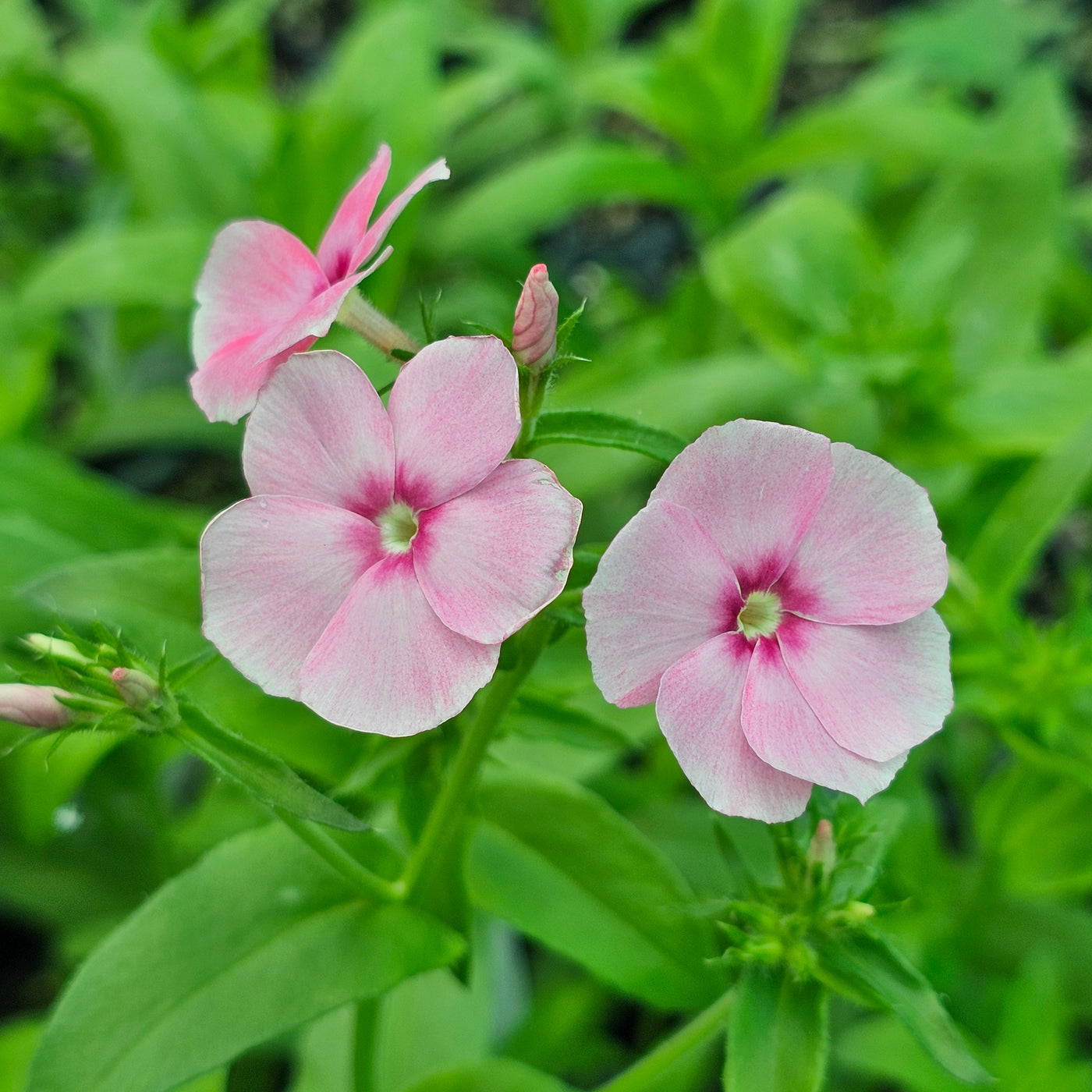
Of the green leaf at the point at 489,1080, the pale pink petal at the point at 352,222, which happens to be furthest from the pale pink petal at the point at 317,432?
the green leaf at the point at 489,1080

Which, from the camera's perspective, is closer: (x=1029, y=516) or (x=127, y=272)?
(x=1029, y=516)

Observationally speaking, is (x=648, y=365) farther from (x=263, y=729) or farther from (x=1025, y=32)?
(x=1025, y=32)

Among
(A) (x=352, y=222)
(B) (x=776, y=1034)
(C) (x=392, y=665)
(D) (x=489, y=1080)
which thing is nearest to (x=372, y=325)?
(A) (x=352, y=222)

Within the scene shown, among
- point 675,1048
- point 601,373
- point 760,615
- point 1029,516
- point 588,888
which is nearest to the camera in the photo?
point 760,615

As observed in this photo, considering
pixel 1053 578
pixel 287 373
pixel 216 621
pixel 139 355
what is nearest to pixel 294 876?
pixel 216 621

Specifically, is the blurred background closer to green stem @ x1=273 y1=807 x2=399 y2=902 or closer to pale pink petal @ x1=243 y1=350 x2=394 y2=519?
green stem @ x1=273 y1=807 x2=399 y2=902

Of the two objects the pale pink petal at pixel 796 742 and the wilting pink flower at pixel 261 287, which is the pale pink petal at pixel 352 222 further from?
the pale pink petal at pixel 796 742

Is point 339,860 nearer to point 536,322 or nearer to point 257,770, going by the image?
point 257,770
